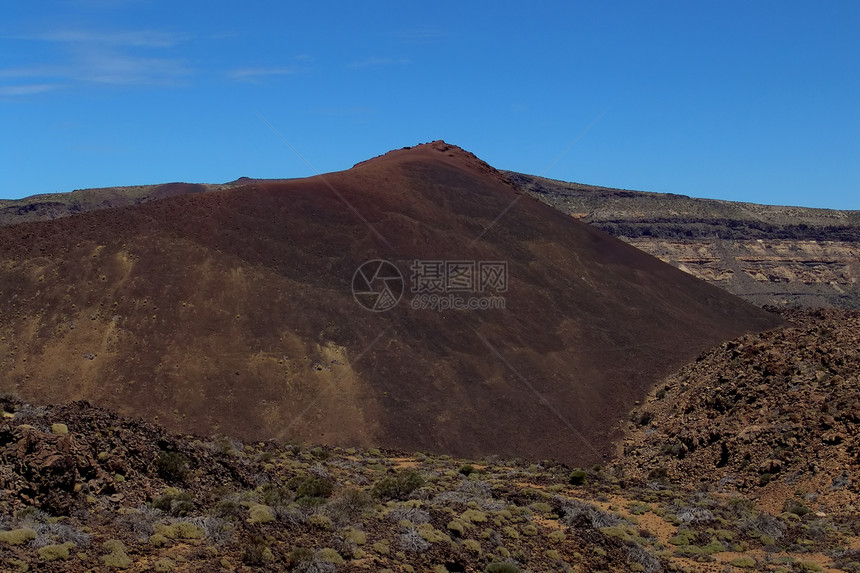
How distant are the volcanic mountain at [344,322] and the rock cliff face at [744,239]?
58.0m

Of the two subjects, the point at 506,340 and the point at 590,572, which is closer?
the point at 590,572

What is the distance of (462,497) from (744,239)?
113m

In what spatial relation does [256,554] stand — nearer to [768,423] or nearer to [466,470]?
[466,470]

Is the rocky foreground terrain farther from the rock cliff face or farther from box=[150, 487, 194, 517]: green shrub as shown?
the rock cliff face

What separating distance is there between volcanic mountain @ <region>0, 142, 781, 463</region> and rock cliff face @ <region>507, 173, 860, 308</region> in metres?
58.0

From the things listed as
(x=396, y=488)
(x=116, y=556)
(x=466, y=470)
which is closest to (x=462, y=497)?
(x=396, y=488)

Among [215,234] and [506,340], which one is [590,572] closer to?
[506,340]

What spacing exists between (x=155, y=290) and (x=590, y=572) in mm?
31198

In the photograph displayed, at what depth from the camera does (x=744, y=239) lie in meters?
124

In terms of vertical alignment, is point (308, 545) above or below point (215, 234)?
below

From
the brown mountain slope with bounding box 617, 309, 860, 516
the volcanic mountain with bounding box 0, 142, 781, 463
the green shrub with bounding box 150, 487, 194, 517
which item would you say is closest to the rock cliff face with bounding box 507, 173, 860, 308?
the volcanic mountain with bounding box 0, 142, 781, 463

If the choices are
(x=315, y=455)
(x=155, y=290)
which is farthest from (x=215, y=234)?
(x=315, y=455)

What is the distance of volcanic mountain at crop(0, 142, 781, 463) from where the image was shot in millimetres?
37406

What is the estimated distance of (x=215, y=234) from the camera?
48.3 metres
